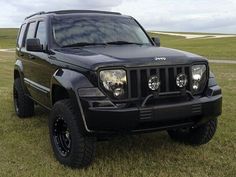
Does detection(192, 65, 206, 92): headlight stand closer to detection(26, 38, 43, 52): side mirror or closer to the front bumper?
the front bumper

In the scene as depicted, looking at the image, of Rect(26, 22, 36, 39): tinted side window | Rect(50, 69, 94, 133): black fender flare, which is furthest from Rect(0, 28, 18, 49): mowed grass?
Rect(50, 69, 94, 133): black fender flare

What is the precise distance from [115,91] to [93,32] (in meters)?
1.60

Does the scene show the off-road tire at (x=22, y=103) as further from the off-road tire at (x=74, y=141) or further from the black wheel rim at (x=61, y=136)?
the off-road tire at (x=74, y=141)

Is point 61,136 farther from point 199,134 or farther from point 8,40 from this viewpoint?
point 8,40

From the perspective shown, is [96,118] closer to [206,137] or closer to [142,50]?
[142,50]

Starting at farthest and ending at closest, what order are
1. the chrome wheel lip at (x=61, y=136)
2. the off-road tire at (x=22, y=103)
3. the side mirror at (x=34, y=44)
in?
1. the off-road tire at (x=22, y=103)
2. the side mirror at (x=34, y=44)
3. the chrome wheel lip at (x=61, y=136)

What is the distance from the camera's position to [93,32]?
231 inches

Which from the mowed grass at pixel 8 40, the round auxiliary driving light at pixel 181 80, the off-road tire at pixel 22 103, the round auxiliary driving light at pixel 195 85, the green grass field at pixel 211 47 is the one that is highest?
the round auxiliary driving light at pixel 181 80

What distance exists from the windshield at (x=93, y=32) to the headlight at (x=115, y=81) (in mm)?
1268

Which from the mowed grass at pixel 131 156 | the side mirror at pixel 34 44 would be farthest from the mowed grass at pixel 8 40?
the side mirror at pixel 34 44

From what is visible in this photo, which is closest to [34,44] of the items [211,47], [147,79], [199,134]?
[147,79]

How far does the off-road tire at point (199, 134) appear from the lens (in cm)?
550

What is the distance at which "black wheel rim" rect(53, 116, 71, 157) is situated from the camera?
5055mm

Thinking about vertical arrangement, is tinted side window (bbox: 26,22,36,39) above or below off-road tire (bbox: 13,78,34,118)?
above
